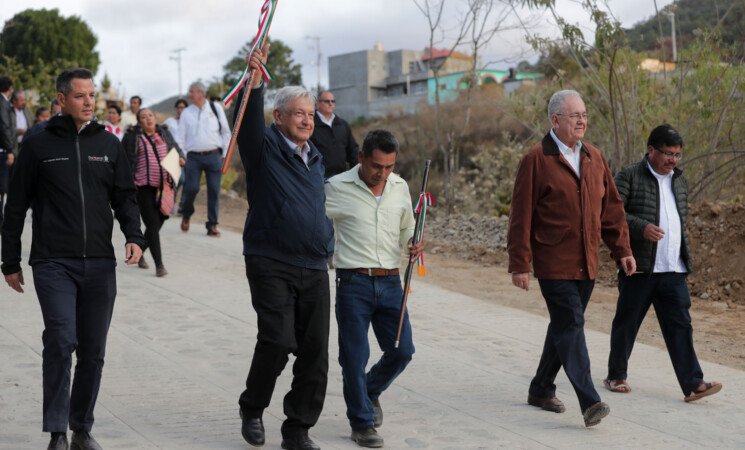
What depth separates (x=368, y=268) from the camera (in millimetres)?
5289

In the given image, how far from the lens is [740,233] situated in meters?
11.5

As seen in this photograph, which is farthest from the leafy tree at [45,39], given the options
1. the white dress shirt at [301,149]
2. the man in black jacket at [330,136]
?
the white dress shirt at [301,149]

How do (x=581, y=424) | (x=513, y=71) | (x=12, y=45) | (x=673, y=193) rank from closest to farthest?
(x=581, y=424), (x=673, y=193), (x=513, y=71), (x=12, y=45)

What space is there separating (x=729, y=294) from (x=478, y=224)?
5845 millimetres

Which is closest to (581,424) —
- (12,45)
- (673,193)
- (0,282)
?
(673,193)

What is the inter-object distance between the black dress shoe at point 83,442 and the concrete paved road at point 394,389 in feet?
0.80

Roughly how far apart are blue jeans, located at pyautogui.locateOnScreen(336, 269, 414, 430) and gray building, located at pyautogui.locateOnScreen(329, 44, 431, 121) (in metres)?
61.2

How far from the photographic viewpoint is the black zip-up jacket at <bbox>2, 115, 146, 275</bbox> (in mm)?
4859

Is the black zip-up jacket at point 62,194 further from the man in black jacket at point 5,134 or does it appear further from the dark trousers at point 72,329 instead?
the man in black jacket at point 5,134

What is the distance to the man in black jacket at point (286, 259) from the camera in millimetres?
4887

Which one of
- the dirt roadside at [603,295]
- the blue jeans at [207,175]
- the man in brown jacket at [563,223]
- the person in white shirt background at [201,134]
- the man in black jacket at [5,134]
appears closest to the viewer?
the man in brown jacket at [563,223]

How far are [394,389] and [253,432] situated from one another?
1746 millimetres

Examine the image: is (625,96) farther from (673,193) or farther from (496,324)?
(673,193)

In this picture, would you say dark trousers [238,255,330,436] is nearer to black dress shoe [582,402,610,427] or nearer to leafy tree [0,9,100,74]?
black dress shoe [582,402,610,427]
